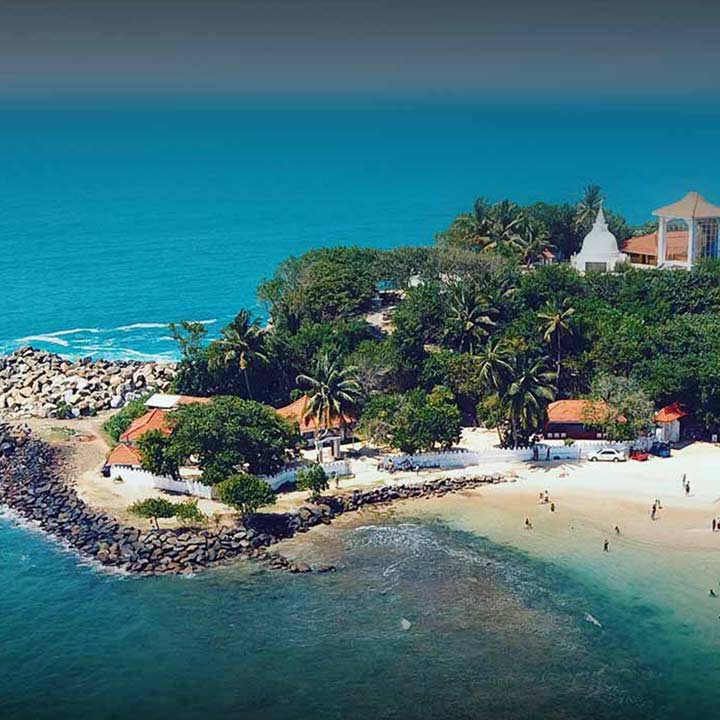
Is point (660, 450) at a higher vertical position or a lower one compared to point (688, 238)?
lower

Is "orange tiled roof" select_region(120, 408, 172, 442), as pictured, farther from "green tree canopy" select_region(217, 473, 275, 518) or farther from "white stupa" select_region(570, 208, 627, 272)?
"white stupa" select_region(570, 208, 627, 272)

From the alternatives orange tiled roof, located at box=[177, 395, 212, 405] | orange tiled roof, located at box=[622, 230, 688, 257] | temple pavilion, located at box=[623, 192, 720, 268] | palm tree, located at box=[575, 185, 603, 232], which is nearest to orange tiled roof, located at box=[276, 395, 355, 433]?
orange tiled roof, located at box=[177, 395, 212, 405]

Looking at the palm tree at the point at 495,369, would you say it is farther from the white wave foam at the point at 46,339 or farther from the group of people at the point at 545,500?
the white wave foam at the point at 46,339

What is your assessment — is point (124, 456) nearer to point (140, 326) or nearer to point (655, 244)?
point (140, 326)

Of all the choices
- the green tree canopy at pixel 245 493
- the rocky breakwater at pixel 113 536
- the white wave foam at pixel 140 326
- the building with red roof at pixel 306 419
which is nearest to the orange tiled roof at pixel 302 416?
the building with red roof at pixel 306 419

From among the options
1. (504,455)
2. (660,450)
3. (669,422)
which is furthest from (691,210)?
(504,455)

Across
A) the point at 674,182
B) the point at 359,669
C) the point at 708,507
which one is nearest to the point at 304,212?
the point at 674,182

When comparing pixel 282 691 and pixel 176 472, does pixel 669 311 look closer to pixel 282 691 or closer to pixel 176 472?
pixel 176 472
